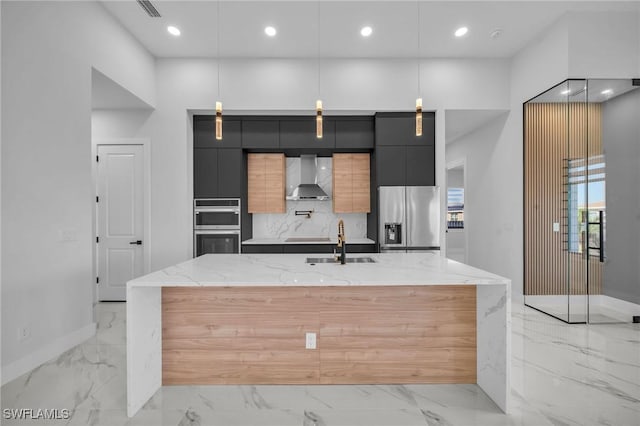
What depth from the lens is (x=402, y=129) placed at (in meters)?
4.50

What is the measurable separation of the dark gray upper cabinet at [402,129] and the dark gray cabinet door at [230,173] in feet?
6.75

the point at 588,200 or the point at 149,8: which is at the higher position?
the point at 149,8

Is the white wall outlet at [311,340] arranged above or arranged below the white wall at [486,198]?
below

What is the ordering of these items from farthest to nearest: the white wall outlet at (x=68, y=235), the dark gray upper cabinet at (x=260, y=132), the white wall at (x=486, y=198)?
the white wall at (x=486, y=198), the dark gray upper cabinet at (x=260, y=132), the white wall outlet at (x=68, y=235)

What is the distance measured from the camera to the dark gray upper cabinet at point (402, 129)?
4.49 m

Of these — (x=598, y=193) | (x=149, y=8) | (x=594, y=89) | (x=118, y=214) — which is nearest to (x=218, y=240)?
(x=118, y=214)

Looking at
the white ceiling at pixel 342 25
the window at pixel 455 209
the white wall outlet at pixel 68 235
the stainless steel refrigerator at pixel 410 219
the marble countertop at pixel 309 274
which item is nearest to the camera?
the marble countertop at pixel 309 274

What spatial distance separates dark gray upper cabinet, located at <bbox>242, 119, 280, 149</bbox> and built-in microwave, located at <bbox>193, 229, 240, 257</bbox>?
1.31 metres

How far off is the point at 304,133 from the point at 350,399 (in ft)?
11.6

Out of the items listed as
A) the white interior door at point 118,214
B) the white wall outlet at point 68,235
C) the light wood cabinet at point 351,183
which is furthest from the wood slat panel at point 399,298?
the white interior door at point 118,214

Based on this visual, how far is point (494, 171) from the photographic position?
491 cm

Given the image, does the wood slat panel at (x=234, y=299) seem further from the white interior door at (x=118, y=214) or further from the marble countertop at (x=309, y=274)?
the white interior door at (x=118, y=214)

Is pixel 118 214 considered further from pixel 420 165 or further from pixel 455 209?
pixel 455 209

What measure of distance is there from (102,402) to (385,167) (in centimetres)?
388
